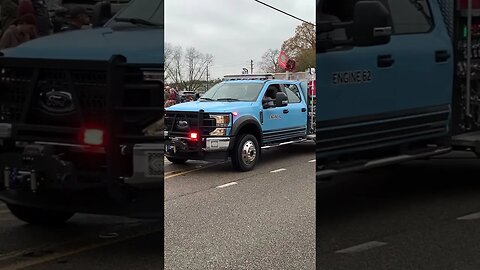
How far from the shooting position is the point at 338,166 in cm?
135

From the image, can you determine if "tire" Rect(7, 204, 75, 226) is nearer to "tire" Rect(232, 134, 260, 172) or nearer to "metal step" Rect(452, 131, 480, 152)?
Result: "tire" Rect(232, 134, 260, 172)

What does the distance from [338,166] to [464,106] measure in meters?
0.71

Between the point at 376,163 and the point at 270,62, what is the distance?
1.41 ft

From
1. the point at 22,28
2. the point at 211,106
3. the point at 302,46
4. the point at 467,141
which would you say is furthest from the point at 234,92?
the point at 467,141

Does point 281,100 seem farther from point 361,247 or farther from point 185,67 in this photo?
point 361,247

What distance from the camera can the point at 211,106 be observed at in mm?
1172

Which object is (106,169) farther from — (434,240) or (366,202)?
(434,240)

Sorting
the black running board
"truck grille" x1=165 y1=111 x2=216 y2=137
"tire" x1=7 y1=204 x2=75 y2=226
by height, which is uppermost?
"truck grille" x1=165 y1=111 x2=216 y2=137

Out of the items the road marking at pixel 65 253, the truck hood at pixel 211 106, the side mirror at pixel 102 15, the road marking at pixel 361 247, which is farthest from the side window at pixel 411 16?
the road marking at pixel 65 253

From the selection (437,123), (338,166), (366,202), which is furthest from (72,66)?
(437,123)

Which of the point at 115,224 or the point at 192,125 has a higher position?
the point at 192,125

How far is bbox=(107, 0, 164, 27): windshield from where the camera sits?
3.98ft

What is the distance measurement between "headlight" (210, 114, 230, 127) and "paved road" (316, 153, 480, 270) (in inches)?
12.6

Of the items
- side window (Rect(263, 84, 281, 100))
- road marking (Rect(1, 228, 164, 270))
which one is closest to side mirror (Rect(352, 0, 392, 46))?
side window (Rect(263, 84, 281, 100))
